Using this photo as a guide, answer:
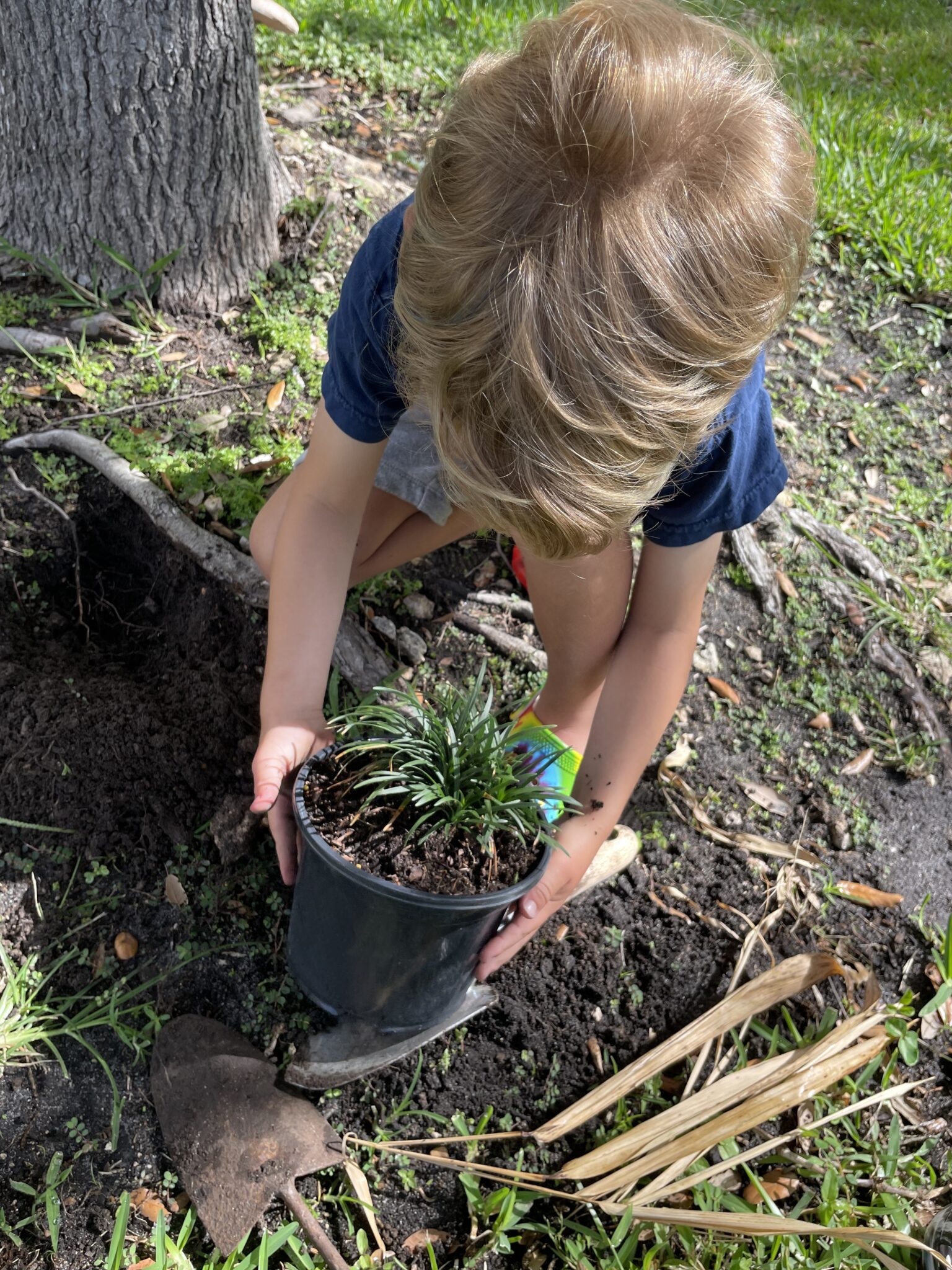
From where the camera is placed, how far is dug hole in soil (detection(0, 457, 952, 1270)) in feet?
5.83

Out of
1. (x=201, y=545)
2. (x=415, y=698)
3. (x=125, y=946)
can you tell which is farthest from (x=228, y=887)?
(x=201, y=545)

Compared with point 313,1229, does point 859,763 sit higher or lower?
higher

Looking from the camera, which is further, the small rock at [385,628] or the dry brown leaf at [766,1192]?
the small rock at [385,628]

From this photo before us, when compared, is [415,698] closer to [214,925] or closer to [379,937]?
[379,937]

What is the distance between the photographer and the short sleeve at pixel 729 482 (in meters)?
1.71

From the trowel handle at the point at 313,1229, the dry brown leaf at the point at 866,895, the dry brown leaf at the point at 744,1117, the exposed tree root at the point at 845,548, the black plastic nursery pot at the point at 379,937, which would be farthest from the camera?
the exposed tree root at the point at 845,548

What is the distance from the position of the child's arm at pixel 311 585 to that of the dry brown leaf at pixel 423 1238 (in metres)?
0.70

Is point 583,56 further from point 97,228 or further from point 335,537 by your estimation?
point 97,228

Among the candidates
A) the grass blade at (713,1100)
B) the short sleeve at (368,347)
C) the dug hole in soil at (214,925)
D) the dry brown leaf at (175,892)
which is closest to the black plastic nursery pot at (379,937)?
the dug hole in soil at (214,925)

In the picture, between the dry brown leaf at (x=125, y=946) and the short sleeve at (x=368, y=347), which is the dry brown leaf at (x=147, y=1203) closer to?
the dry brown leaf at (x=125, y=946)

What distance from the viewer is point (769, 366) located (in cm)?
357

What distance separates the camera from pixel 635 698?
2004 millimetres

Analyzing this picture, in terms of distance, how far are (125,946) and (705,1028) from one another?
1212 millimetres

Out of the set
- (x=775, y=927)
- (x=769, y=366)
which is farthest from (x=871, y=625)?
(x=769, y=366)
